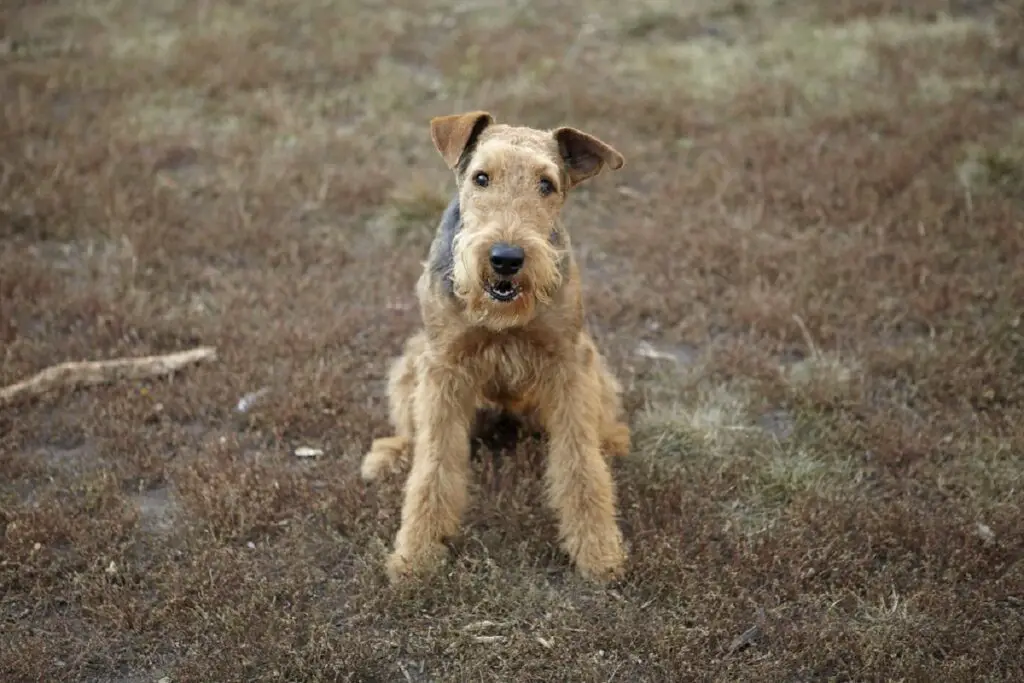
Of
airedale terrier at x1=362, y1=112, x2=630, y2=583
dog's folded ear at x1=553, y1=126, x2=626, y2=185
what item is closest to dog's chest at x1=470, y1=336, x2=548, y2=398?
airedale terrier at x1=362, y1=112, x2=630, y2=583

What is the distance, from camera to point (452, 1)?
12859 millimetres

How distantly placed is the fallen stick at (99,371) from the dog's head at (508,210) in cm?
245

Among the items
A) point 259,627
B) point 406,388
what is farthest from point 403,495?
point 259,627

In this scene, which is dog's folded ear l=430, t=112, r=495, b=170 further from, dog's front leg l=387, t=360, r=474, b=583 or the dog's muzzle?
dog's front leg l=387, t=360, r=474, b=583

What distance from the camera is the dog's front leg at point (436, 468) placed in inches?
172

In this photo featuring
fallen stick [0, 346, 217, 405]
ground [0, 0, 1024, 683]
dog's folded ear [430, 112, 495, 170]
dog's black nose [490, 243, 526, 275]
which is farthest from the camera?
fallen stick [0, 346, 217, 405]

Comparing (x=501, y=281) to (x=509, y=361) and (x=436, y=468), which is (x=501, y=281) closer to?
(x=509, y=361)

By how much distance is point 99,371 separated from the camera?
571cm

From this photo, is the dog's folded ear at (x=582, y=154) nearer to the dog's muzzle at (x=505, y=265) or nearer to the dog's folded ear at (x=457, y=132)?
the dog's folded ear at (x=457, y=132)

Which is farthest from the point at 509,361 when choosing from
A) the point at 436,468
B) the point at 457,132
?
the point at 457,132

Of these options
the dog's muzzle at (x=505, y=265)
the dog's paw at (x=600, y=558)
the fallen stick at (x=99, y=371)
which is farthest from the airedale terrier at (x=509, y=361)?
the fallen stick at (x=99, y=371)

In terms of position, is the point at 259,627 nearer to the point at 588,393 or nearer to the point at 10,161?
the point at 588,393

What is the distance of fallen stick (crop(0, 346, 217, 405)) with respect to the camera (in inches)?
216

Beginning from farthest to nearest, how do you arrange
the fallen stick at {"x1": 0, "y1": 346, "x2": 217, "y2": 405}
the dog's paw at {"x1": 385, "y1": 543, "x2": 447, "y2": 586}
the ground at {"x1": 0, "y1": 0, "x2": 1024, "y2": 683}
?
the fallen stick at {"x1": 0, "y1": 346, "x2": 217, "y2": 405}
the dog's paw at {"x1": 385, "y1": 543, "x2": 447, "y2": 586}
the ground at {"x1": 0, "y1": 0, "x2": 1024, "y2": 683}
